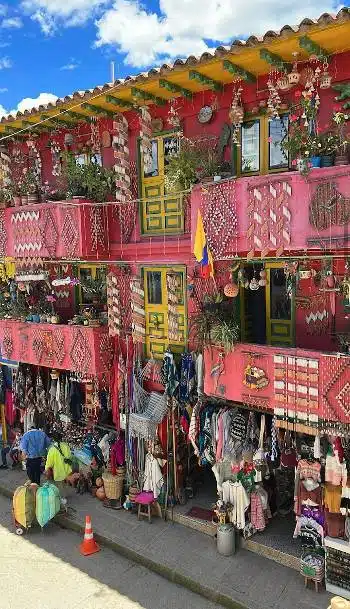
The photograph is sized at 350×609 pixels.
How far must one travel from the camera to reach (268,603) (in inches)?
356

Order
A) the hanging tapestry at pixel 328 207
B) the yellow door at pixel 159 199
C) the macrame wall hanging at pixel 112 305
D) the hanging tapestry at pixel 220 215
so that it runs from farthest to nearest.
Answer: the macrame wall hanging at pixel 112 305, the yellow door at pixel 159 199, the hanging tapestry at pixel 220 215, the hanging tapestry at pixel 328 207

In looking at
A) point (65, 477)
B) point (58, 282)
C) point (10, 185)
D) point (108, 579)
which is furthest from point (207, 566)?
point (10, 185)

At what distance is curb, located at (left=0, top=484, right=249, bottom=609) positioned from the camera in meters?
9.33

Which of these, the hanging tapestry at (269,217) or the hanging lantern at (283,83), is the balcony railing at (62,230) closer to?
the hanging tapestry at (269,217)

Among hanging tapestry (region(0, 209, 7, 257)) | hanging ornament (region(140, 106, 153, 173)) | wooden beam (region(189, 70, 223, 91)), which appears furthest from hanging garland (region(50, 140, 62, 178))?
wooden beam (region(189, 70, 223, 91))

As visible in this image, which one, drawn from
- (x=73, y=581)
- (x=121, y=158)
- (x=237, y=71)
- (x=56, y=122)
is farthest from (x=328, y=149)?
(x=73, y=581)

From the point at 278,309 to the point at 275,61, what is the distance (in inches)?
178

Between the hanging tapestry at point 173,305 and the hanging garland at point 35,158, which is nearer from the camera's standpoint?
the hanging tapestry at point 173,305

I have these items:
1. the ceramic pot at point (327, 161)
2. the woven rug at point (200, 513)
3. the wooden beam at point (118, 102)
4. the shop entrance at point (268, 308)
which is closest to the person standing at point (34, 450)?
the woven rug at point (200, 513)

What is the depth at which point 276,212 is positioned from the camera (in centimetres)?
813

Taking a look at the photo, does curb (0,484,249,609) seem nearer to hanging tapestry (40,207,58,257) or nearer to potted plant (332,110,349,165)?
hanging tapestry (40,207,58,257)

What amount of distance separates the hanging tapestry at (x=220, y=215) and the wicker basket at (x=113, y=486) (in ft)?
21.0

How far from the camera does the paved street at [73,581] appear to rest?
9.46 metres

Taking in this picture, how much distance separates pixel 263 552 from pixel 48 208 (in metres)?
8.90
